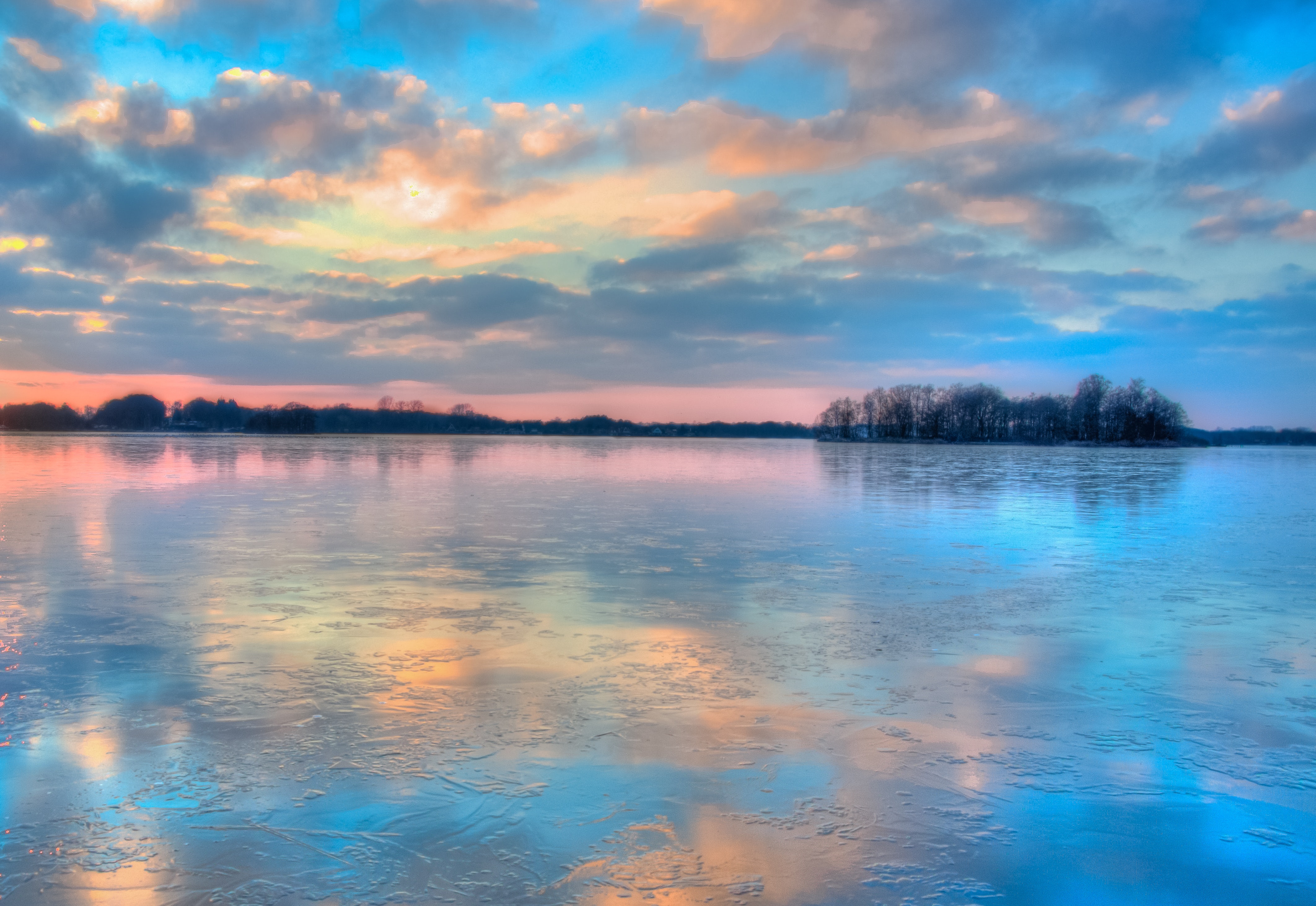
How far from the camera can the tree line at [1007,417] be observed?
10394 cm

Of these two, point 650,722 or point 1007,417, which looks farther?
point 1007,417

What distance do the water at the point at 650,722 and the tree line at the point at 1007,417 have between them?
107279mm

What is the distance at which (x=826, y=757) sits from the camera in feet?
13.6

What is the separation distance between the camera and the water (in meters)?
3.12

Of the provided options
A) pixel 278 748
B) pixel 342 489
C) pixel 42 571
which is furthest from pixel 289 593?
pixel 342 489

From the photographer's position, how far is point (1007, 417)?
12406cm

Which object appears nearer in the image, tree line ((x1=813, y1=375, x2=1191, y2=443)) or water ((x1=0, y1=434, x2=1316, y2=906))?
water ((x1=0, y1=434, x2=1316, y2=906))

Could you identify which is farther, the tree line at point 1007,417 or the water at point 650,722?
the tree line at point 1007,417

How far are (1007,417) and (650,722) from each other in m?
131

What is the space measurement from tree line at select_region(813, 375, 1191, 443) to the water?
10728 centimetres

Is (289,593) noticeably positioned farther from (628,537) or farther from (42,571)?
(628,537)

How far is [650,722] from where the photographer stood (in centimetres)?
466

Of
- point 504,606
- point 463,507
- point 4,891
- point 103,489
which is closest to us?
point 4,891

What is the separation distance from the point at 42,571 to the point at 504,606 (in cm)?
578
